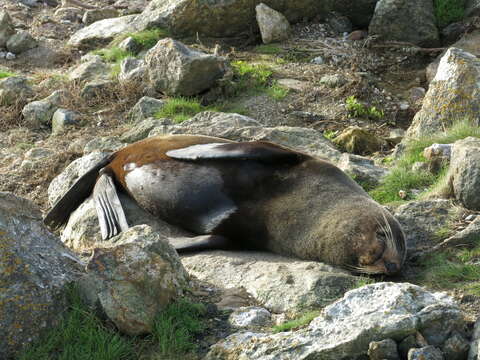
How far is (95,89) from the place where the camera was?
1011 centimetres

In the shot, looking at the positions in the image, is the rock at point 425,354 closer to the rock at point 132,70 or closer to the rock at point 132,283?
the rock at point 132,283

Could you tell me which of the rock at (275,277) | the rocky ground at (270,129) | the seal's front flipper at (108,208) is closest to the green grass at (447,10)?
the rocky ground at (270,129)

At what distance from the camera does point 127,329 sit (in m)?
4.14

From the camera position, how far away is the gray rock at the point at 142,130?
8344 mm

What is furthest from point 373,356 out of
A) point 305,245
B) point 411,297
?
point 305,245

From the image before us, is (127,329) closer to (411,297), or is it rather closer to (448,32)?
(411,297)

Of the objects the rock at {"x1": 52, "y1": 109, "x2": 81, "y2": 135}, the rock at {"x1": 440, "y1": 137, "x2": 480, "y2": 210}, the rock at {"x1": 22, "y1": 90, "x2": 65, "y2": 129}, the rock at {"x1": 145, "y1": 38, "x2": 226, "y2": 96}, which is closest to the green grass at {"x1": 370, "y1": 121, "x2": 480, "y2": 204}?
the rock at {"x1": 440, "y1": 137, "x2": 480, "y2": 210}

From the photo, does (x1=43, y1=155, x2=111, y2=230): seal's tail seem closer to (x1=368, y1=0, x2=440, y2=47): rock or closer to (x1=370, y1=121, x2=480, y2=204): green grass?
(x1=370, y1=121, x2=480, y2=204): green grass

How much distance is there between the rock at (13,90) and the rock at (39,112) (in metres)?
0.36

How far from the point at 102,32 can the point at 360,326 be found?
9.93 metres

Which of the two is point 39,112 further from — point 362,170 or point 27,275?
point 27,275

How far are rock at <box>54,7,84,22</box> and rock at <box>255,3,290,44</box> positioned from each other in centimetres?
459

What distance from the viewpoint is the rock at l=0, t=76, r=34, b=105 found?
402 inches

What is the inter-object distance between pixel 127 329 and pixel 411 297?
1.61m
